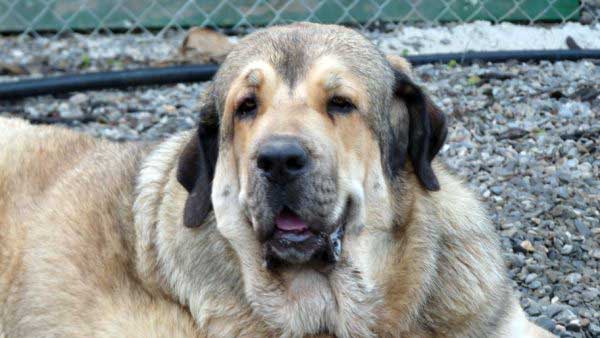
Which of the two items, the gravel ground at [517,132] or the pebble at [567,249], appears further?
the pebble at [567,249]

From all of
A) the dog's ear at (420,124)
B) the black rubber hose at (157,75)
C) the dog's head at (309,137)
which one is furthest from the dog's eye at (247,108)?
the black rubber hose at (157,75)

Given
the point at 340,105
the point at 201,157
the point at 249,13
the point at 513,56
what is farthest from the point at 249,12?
the point at 340,105

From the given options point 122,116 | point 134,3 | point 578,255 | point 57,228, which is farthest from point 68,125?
point 578,255

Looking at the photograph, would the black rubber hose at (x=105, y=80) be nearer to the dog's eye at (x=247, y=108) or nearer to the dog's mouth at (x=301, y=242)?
the dog's eye at (x=247, y=108)

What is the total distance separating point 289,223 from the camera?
138 inches

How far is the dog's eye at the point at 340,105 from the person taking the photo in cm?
364

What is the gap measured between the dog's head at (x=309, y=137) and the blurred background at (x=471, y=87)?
1.35m

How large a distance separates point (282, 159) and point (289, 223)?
31 cm

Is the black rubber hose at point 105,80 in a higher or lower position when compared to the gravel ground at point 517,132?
higher

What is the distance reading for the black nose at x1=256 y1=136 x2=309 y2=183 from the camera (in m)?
3.29

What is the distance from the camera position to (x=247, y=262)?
12.5ft

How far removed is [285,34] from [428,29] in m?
4.26

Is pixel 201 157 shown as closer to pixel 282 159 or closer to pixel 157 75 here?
pixel 282 159

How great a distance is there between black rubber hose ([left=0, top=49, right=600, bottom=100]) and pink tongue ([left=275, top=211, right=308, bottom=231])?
377 centimetres
